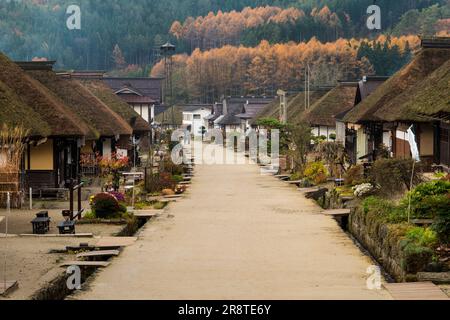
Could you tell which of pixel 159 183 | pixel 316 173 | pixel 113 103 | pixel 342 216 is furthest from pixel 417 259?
pixel 113 103

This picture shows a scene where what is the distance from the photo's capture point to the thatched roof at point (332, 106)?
57.8 metres

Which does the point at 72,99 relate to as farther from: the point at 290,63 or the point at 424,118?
the point at 290,63

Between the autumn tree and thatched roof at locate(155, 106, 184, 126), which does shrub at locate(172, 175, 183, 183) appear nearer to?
thatched roof at locate(155, 106, 184, 126)

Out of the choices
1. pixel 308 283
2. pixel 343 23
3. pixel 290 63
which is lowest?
pixel 308 283

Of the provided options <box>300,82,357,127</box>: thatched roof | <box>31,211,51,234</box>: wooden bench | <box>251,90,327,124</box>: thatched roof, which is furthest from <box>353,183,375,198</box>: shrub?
<box>251,90,327,124</box>: thatched roof

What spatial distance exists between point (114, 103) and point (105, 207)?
30.1 meters

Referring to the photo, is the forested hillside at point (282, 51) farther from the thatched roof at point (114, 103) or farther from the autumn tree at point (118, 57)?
the thatched roof at point (114, 103)

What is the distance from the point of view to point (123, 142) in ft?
159

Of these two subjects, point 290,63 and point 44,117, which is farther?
point 290,63

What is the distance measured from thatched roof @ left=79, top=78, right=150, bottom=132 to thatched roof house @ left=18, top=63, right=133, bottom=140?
7.12 metres

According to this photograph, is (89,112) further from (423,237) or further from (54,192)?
(423,237)
